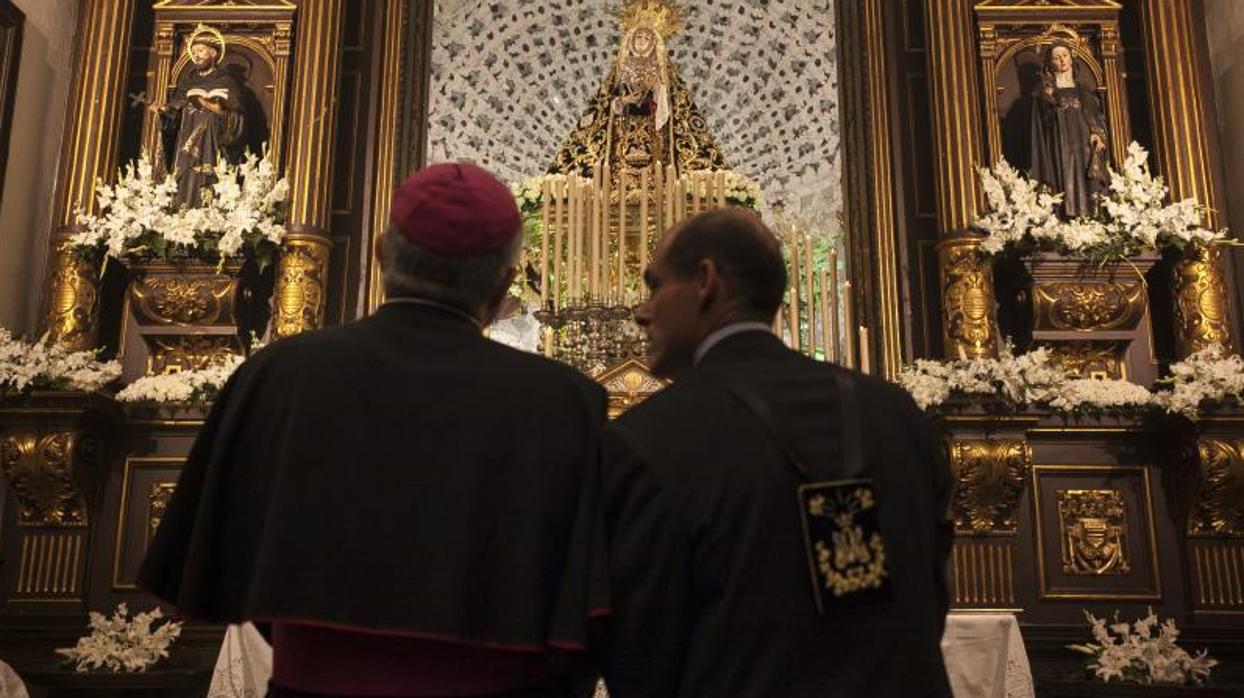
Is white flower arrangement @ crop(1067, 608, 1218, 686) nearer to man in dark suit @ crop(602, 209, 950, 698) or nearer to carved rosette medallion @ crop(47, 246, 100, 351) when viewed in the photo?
man in dark suit @ crop(602, 209, 950, 698)

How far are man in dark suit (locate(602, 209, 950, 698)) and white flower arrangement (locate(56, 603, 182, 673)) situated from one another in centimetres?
346

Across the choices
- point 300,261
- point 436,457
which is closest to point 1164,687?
point 436,457

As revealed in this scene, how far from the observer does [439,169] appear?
1957 mm

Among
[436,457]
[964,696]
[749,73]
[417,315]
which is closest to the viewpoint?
[436,457]

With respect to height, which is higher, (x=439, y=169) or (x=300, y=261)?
(x=300, y=261)

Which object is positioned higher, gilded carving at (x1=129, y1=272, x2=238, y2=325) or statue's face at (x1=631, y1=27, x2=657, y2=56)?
statue's face at (x1=631, y1=27, x2=657, y2=56)

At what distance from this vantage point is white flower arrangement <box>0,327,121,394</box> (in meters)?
5.02

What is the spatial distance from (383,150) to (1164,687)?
183 inches

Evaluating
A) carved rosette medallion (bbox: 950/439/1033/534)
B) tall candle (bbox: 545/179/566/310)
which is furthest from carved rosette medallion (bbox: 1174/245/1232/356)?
tall candle (bbox: 545/179/566/310)

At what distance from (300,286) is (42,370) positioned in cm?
130

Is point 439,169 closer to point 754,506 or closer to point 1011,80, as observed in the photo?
point 754,506

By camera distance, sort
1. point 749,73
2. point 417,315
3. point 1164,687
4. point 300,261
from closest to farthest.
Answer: point 417,315
point 1164,687
point 300,261
point 749,73

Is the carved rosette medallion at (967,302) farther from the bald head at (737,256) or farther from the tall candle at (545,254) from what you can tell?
the bald head at (737,256)

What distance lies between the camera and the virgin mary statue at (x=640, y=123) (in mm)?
7414
